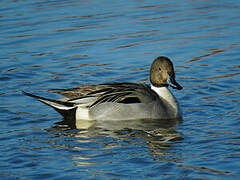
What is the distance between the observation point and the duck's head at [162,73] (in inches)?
376

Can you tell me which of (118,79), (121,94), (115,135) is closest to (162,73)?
(121,94)

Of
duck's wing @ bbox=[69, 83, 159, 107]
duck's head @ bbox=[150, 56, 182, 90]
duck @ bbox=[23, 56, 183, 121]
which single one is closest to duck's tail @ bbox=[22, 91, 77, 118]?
duck @ bbox=[23, 56, 183, 121]

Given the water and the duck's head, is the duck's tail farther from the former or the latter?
the duck's head

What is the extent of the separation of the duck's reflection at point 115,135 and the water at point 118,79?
15 mm

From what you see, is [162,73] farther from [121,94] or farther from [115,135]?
[115,135]

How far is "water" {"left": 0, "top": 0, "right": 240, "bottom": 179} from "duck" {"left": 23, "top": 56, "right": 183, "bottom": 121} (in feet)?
0.76

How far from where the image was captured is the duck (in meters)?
9.31

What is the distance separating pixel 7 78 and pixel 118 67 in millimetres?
2357

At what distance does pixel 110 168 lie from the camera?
7.01 m

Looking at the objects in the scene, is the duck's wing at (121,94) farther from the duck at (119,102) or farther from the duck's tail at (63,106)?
the duck's tail at (63,106)

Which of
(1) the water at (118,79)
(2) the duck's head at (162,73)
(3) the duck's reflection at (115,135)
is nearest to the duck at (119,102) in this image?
(2) the duck's head at (162,73)

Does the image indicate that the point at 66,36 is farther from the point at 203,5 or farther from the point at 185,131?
the point at 185,131

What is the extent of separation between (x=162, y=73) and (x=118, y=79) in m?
1.95

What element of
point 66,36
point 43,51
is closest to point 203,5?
point 66,36
